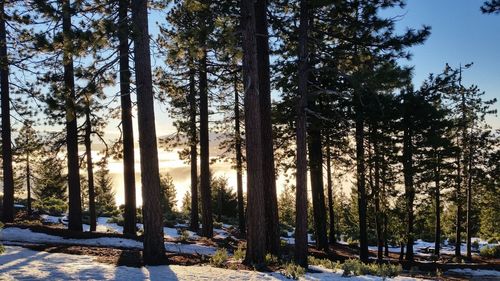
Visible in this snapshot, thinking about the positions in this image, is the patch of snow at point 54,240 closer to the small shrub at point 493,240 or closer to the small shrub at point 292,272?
the small shrub at point 292,272

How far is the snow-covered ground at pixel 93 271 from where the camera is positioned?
28.1 feet

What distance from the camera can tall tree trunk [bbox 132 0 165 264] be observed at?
10.8 meters

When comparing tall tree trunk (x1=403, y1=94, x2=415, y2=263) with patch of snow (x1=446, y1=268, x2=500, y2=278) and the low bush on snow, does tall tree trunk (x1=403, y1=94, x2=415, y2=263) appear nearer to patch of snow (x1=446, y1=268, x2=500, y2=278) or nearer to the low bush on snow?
patch of snow (x1=446, y1=268, x2=500, y2=278)

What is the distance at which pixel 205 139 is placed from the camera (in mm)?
22297

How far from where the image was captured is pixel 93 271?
9102 millimetres

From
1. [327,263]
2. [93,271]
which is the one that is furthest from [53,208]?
[93,271]

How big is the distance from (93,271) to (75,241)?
7.82 meters

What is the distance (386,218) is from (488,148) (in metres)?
12.8

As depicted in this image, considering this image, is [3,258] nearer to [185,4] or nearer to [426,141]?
[185,4]

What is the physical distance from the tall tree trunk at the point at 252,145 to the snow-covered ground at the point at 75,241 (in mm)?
Result: 4740

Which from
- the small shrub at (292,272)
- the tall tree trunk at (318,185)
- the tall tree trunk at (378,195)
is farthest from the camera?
the tall tree trunk at (378,195)

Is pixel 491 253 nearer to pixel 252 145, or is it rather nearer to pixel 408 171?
pixel 408 171

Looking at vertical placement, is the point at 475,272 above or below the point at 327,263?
below

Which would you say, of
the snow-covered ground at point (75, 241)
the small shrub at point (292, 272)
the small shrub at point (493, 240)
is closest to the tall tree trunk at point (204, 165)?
the snow-covered ground at point (75, 241)
